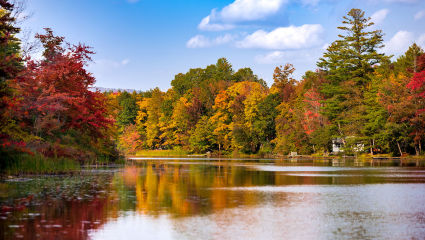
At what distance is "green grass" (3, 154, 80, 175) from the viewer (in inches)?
976

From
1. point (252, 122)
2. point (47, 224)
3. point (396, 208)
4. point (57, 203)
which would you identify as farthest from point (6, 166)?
point (252, 122)

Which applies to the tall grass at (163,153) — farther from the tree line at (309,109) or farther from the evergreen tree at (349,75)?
the evergreen tree at (349,75)

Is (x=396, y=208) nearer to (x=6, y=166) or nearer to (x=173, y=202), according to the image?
(x=173, y=202)

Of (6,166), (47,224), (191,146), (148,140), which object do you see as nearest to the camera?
(47,224)

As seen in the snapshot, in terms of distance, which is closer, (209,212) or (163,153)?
(209,212)

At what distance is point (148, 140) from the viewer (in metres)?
114

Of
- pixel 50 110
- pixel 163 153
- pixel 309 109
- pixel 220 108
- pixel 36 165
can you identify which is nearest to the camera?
pixel 36 165

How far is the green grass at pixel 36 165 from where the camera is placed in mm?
24784

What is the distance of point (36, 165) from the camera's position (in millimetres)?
26359

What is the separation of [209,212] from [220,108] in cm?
8110

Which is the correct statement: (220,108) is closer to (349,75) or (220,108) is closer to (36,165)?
(349,75)

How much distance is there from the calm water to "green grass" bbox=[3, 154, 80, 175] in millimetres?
3132

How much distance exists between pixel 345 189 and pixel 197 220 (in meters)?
10.2

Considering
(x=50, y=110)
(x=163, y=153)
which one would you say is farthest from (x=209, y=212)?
(x=163, y=153)
